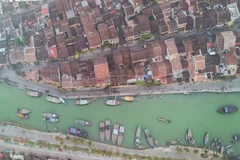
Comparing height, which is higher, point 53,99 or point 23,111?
point 53,99

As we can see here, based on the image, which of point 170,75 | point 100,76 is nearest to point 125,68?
point 100,76

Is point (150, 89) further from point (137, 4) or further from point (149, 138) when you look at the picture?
point (137, 4)

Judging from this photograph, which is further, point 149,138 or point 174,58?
point 174,58

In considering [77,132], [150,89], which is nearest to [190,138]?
[150,89]

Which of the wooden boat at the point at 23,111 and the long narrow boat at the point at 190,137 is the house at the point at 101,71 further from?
the long narrow boat at the point at 190,137

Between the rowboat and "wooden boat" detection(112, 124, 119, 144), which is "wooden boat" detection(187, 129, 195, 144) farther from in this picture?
the rowboat

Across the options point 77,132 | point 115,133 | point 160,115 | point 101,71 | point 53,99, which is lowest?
point 115,133

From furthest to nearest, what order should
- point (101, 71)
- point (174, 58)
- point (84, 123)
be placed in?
1. point (84, 123)
2. point (174, 58)
3. point (101, 71)
